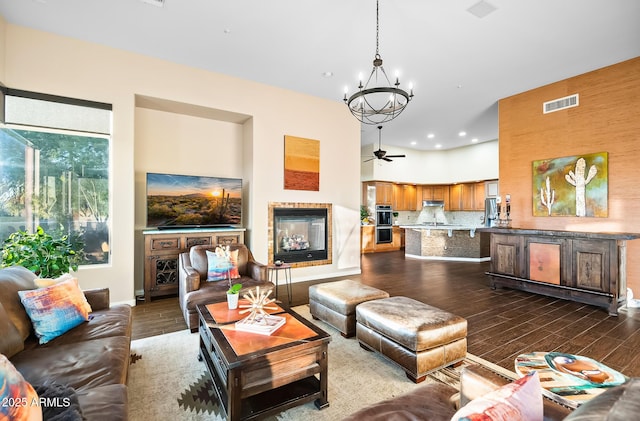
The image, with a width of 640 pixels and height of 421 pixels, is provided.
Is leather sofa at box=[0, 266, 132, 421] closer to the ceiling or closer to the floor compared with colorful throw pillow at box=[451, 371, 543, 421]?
closer to the floor

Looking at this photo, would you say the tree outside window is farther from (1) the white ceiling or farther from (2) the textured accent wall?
(2) the textured accent wall

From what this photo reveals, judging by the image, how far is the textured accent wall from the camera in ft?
13.7

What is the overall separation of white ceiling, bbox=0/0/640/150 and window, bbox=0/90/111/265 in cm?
102

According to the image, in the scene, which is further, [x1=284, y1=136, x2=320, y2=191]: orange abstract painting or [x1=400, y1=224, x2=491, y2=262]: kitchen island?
[x1=400, y1=224, x2=491, y2=262]: kitchen island

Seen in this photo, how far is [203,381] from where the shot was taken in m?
2.23

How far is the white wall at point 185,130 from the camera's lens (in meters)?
3.75

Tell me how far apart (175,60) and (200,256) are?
2967 mm

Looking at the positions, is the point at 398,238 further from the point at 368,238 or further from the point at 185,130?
the point at 185,130

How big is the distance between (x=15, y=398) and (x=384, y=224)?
9.50 m

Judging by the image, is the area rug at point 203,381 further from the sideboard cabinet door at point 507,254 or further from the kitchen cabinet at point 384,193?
the kitchen cabinet at point 384,193

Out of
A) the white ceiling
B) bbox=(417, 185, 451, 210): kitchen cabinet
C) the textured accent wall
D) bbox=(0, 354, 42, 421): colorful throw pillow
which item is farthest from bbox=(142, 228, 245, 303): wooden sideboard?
bbox=(417, 185, 451, 210): kitchen cabinet

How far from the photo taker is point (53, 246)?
2734mm

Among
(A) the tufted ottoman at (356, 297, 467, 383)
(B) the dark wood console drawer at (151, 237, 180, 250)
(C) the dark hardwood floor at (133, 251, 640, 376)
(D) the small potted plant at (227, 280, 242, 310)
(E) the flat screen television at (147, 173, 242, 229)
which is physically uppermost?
(E) the flat screen television at (147, 173, 242, 229)

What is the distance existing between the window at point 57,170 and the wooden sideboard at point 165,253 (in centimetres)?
53
